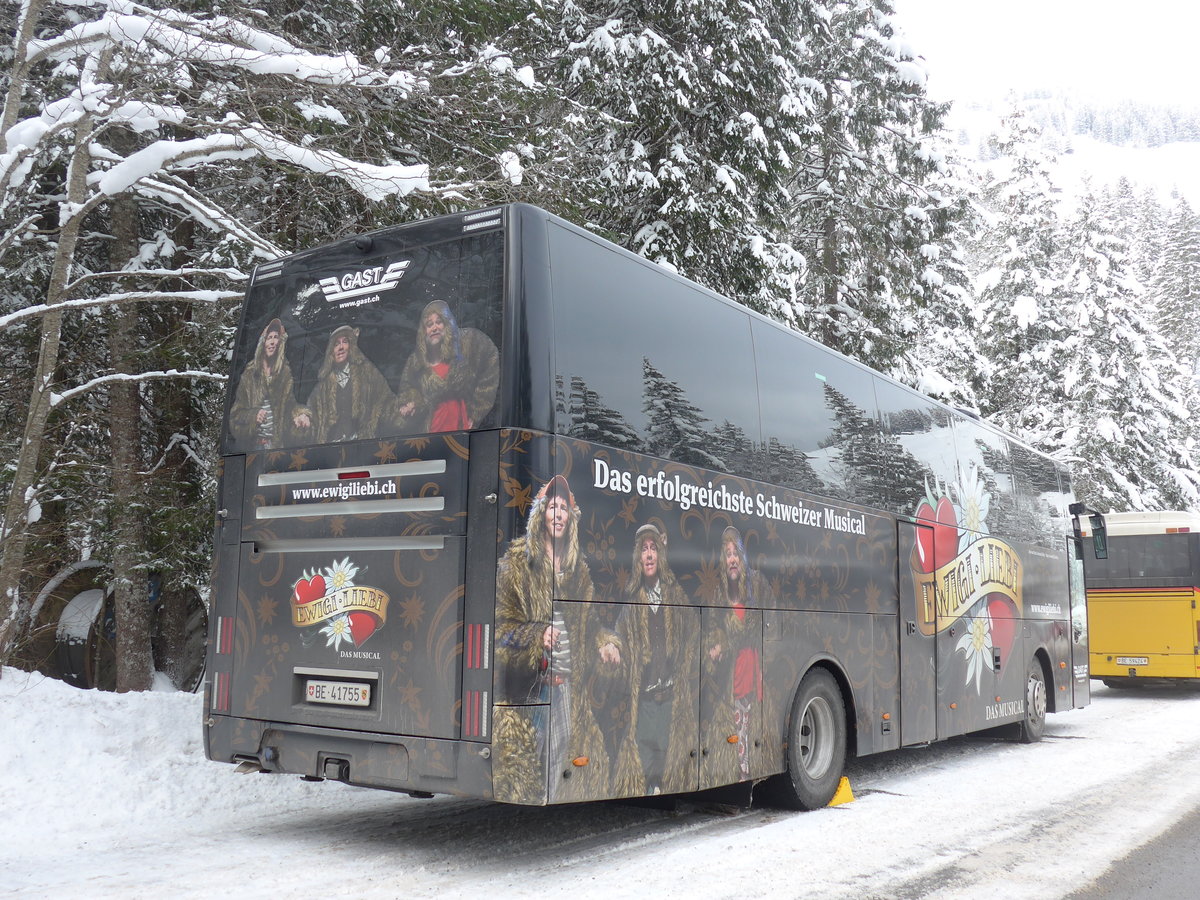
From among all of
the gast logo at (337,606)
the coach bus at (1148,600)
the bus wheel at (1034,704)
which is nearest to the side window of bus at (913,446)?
the bus wheel at (1034,704)

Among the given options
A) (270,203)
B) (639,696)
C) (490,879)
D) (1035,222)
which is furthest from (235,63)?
(1035,222)

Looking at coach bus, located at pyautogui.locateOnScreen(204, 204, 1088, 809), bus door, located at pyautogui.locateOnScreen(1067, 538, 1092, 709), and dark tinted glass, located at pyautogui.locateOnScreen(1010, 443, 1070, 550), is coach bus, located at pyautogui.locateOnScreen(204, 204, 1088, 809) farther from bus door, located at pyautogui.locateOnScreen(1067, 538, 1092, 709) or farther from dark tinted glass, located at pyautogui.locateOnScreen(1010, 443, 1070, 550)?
bus door, located at pyautogui.locateOnScreen(1067, 538, 1092, 709)

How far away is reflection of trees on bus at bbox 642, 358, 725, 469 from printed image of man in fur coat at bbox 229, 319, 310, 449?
219 cm

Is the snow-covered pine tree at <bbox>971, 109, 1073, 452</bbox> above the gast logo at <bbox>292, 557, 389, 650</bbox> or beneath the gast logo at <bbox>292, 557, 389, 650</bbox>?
above

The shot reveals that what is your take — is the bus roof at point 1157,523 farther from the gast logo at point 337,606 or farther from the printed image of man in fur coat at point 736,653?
the gast logo at point 337,606

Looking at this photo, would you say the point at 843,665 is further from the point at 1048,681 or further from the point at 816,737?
the point at 1048,681

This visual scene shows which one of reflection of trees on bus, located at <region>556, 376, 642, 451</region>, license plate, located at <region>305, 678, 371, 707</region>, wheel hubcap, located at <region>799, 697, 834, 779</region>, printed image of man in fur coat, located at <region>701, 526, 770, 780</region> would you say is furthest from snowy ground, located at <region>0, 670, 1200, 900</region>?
reflection of trees on bus, located at <region>556, 376, 642, 451</region>

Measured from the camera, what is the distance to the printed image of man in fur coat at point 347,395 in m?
6.11

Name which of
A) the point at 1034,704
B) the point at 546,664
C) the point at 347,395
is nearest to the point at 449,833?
the point at 546,664

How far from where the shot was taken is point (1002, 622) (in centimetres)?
1180

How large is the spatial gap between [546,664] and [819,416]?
4053mm

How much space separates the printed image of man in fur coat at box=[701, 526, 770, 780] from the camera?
6723 millimetres

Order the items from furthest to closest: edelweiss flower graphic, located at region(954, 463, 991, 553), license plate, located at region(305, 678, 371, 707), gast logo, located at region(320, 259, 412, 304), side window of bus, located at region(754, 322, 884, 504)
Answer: edelweiss flower graphic, located at region(954, 463, 991, 553) < side window of bus, located at region(754, 322, 884, 504) < gast logo, located at region(320, 259, 412, 304) < license plate, located at region(305, 678, 371, 707)

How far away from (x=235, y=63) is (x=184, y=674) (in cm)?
717
